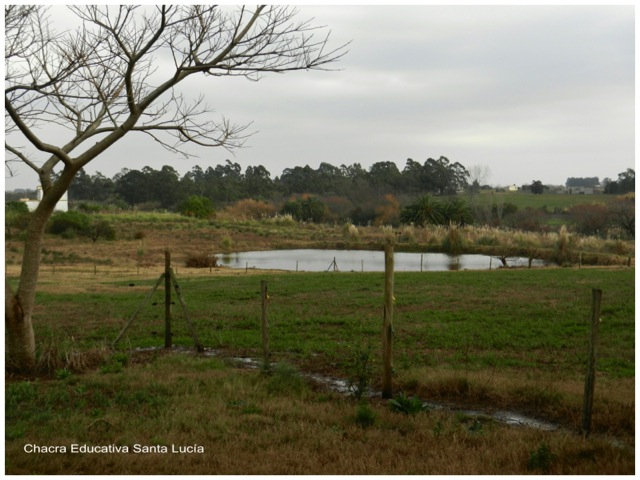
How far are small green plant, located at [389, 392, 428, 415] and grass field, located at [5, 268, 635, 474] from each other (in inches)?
10.4

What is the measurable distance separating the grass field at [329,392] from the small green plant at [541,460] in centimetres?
1

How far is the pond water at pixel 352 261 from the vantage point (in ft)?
103

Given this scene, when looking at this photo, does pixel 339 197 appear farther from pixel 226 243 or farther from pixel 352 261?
pixel 352 261

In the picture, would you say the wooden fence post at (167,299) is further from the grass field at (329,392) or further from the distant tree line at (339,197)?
the distant tree line at (339,197)

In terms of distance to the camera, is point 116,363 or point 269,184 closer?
point 116,363

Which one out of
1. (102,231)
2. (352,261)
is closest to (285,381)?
(352,261)

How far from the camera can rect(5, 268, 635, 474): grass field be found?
17.9ft

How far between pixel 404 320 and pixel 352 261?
69.7ft

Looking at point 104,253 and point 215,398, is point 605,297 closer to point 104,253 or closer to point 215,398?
point 215,398

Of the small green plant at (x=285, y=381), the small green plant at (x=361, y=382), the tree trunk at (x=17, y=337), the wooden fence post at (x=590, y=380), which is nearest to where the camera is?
the wooden fence post at (x=590, y=380)

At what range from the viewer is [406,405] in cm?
705

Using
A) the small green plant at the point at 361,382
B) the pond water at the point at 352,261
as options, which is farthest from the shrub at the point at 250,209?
the small green plant at the point at 361,382

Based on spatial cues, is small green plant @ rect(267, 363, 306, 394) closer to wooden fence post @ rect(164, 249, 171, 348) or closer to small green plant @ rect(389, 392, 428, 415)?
small green plant @ rect(389, 392, 428, 415)

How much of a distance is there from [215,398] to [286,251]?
36081 mm
